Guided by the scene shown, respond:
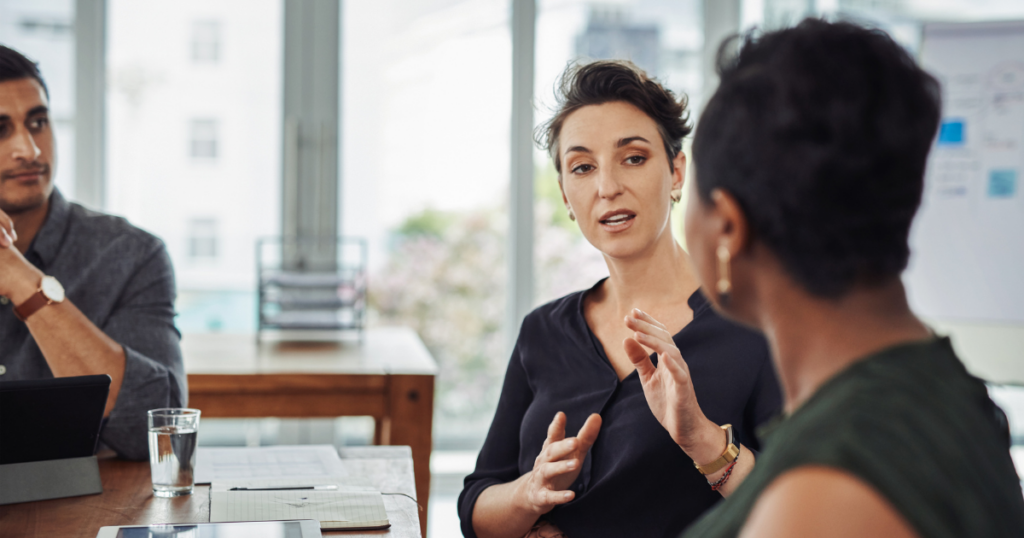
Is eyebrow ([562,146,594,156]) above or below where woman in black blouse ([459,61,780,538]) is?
above

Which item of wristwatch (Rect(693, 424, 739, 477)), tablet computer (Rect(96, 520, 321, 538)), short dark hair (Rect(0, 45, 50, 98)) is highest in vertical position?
short dark hair (Rect(0, 45, 50, 98))

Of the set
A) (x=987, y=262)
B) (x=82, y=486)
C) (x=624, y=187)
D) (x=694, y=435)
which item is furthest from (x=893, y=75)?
(x=987, y=262)

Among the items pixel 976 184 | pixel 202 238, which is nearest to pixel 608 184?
→ pixel 976 184

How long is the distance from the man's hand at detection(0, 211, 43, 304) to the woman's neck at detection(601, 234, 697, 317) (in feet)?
3.36

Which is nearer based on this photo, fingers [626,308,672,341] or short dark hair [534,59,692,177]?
fingers [626,308,672,341]

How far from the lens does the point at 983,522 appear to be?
0.53 meters

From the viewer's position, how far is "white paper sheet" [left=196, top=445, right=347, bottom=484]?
51.6 inches

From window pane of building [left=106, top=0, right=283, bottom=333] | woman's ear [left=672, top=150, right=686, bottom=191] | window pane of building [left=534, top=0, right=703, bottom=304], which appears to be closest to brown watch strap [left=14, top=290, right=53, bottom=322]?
woman's ear [left=672, top=150, right=686, bottom=191]

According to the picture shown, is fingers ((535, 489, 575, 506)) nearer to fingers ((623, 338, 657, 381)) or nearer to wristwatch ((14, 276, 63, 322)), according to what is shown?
fingers ((623, 338, 657, 381))

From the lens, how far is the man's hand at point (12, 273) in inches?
56.9

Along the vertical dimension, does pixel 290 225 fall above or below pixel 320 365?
above

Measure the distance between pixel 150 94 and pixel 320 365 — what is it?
1417 millimetres

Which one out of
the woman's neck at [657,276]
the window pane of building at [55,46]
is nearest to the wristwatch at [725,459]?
the woman's neck at [657,276]

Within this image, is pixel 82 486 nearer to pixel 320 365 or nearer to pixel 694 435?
pixel 694 435
